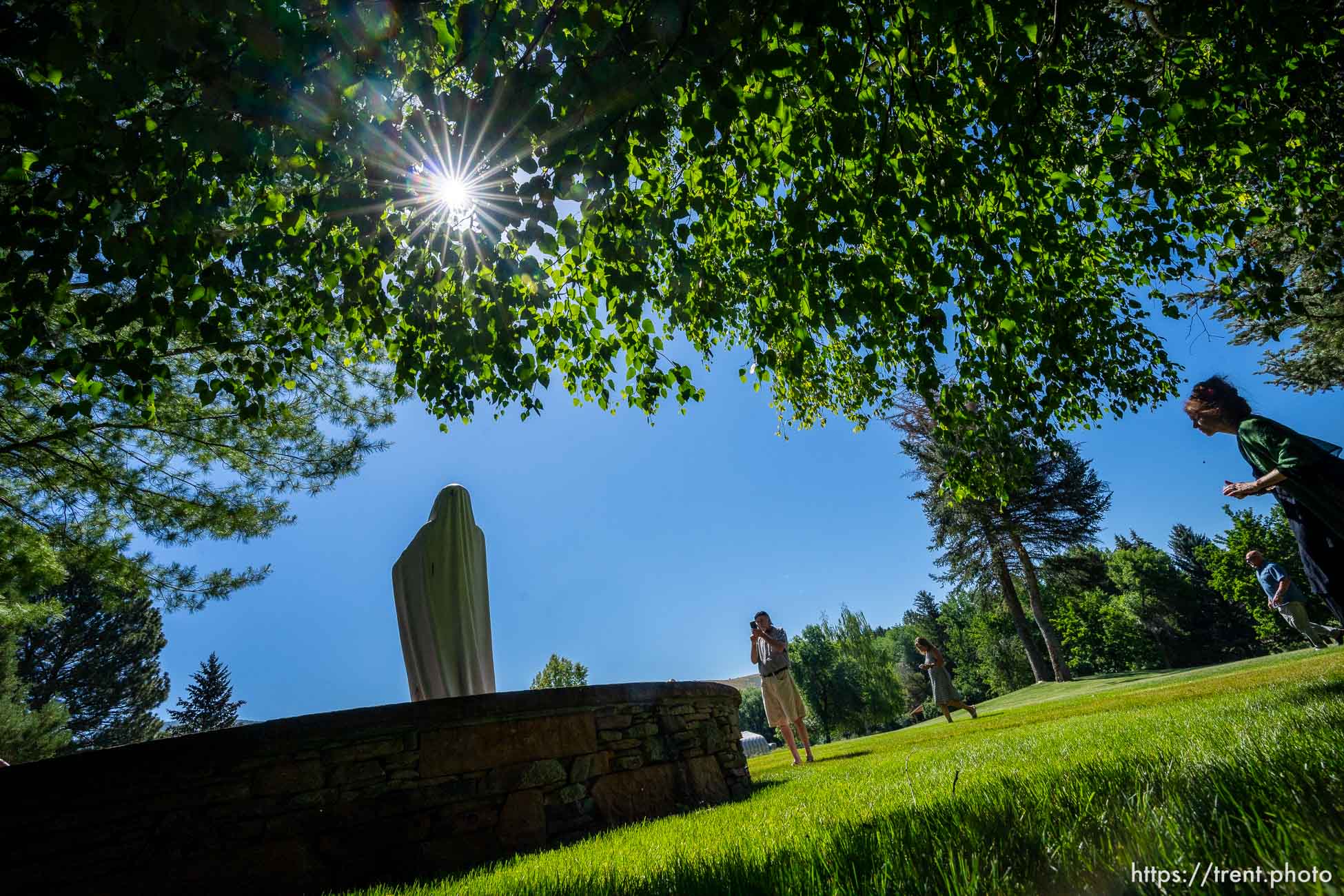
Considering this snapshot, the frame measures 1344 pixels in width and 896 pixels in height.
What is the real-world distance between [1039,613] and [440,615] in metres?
26.2

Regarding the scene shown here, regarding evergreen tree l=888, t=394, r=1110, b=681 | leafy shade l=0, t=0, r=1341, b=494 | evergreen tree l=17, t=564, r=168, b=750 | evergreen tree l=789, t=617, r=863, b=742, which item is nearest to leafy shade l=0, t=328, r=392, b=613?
leafy shade l=0, t=0, r=1341, b=494

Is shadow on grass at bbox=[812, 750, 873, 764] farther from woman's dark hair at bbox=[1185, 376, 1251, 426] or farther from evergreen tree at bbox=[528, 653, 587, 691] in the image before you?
evergreen tree at bbox=[528, 653, 587, 691]

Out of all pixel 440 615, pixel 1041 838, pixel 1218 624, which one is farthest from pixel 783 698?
pixel 1218 624

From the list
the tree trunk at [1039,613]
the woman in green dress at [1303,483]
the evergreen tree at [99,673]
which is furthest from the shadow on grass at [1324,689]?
the evergreen tree at [99,673]

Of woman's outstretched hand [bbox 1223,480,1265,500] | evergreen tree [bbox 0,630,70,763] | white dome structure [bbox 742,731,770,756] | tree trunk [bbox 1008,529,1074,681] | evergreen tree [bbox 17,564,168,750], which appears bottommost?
white dome structure [bbox 742,731,770,756]

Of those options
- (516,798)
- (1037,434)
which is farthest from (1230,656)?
(516,798)

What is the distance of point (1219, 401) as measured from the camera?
4086 millimetres

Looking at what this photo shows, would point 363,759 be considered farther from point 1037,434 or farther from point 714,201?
point 1037,434

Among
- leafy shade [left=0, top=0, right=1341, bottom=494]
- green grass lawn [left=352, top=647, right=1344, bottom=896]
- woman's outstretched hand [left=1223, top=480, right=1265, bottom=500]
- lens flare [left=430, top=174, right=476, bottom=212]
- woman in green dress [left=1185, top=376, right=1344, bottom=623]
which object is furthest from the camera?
lens flare [left=430, top=174, right=476, bottom=212]

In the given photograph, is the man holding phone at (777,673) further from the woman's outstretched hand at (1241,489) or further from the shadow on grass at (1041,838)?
the shadow on grass at (1041,838)

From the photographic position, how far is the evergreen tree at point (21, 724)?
17406 millimetres

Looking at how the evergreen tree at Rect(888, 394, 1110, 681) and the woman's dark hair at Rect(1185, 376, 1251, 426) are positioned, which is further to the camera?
the evergreen tree at Rect(888, 394, 1110, 681)

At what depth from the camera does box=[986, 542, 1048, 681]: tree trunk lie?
25.7 metres

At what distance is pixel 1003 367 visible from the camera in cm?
525
